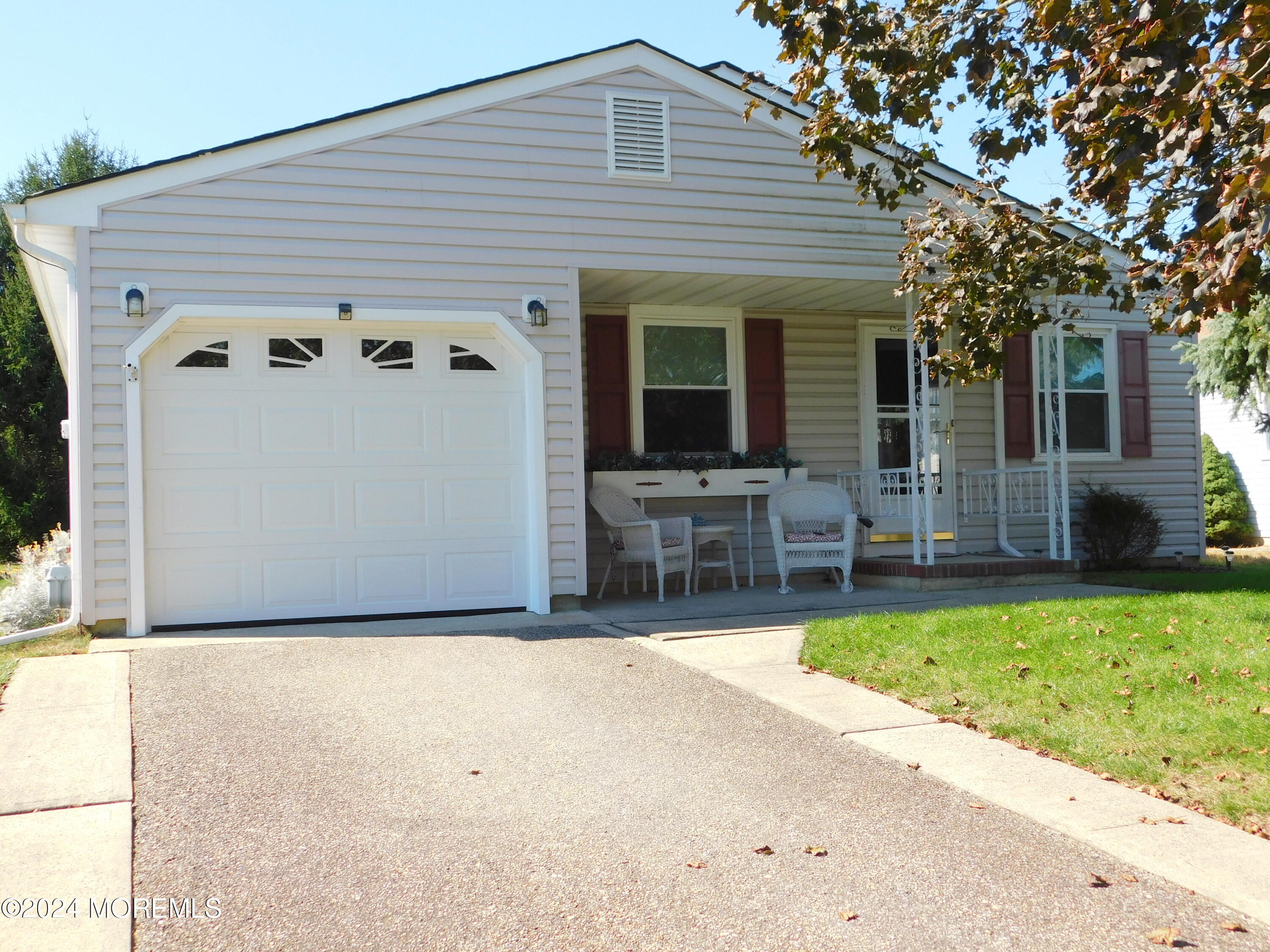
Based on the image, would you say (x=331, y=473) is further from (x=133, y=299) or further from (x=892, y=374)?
(x=892, y=374)

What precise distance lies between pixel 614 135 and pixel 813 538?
3.82 m

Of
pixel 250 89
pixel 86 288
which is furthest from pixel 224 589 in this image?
pixel 250 89

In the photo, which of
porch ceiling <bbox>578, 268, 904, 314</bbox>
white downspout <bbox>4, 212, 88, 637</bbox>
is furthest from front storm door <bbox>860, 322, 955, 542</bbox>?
white downspout <bbox>4, 212, 88, 637</bbox>

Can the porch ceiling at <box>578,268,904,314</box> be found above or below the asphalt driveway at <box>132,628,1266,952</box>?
above

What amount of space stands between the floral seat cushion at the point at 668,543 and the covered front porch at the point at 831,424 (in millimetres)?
402

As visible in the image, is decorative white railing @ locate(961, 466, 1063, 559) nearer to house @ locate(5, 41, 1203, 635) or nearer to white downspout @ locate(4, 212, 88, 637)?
house @ locate(5, 41, 1203, 635)

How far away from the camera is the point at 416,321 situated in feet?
26.7

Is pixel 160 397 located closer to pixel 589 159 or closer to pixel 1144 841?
pixel 589 159

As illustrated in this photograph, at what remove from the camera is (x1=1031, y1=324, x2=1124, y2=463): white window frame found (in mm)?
11062

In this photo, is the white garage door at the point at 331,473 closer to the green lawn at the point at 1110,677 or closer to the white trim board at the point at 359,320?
the white trim board at the point at 359,320

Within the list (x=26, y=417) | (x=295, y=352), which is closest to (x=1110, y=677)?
(x=295, y=352)

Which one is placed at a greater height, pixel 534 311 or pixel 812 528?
pixel 534 311

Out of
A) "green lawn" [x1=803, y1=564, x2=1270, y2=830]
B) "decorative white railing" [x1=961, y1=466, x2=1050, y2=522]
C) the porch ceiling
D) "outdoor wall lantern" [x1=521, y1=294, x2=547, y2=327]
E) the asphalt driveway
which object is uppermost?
the porch ceiling

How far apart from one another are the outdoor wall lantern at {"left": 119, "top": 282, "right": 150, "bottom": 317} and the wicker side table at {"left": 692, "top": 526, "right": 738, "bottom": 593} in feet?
15.4
